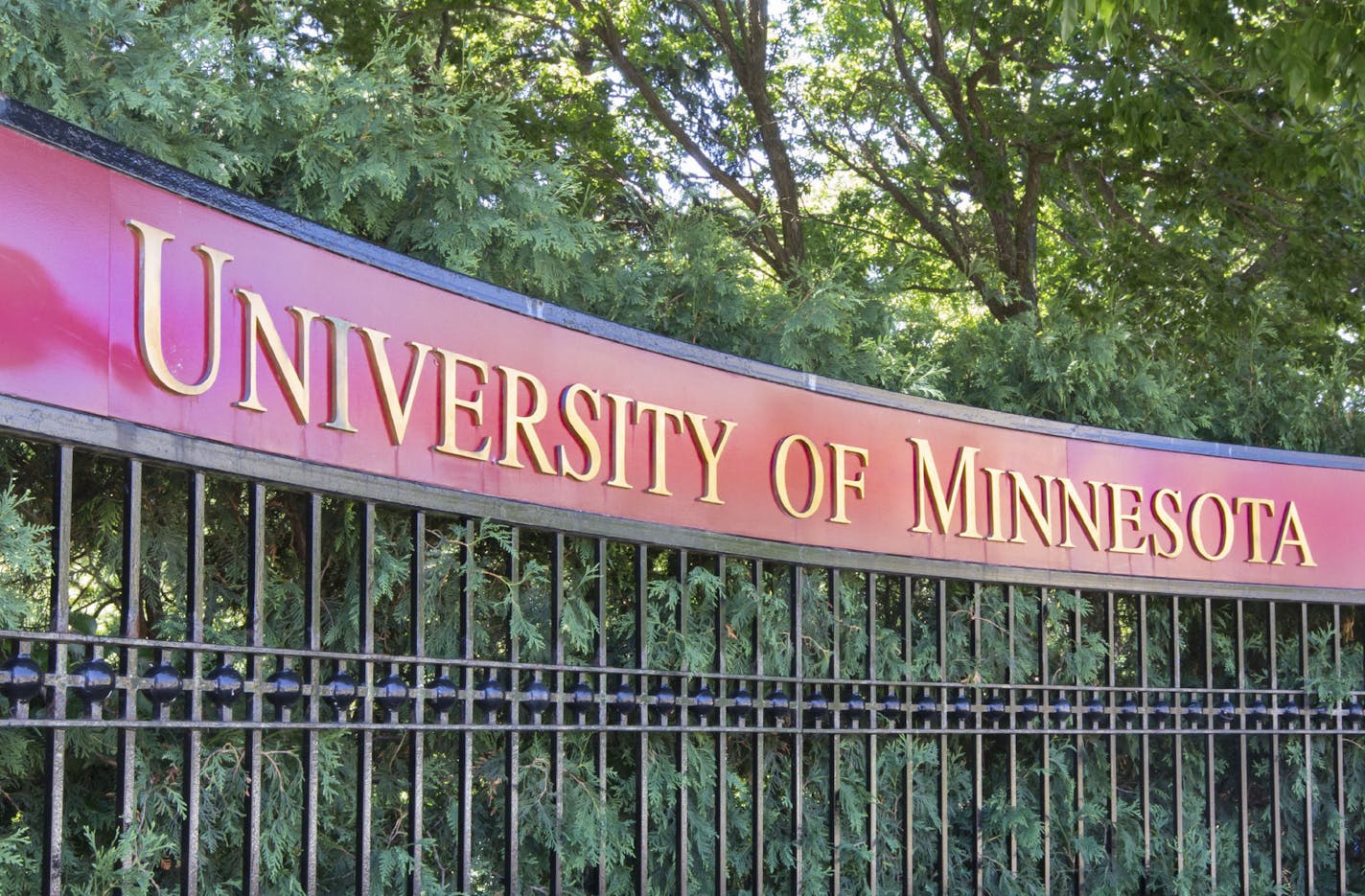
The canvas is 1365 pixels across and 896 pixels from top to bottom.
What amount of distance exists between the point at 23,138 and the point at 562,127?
9206mm

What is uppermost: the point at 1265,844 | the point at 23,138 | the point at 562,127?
the point at 562,127

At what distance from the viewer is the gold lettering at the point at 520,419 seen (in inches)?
157

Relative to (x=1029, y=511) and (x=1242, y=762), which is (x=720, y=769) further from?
(x=1242, y=762)

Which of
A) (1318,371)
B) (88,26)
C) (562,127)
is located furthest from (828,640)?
(562,127)

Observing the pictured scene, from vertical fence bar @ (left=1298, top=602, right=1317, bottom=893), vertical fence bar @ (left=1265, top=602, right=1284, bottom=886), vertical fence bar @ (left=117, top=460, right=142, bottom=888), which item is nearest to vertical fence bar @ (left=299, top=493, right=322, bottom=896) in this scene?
vertical fence bar @ (left=117, top=460, right=142, bottom=888)

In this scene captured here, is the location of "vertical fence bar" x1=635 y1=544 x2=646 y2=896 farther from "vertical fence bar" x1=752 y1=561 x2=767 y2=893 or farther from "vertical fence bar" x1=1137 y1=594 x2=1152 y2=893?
"vertical fence bar" x1=1137 y1=594 x2=1152 y2=893

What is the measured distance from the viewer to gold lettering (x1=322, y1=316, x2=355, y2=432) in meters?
3.55

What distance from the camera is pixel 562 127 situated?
11.9 m

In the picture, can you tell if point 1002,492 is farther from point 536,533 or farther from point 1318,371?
point 1318,371

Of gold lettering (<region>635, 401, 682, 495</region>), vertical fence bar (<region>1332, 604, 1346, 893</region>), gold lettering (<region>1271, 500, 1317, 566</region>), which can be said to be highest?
gold lettering (<region>635, 401, 682, 495</region>)

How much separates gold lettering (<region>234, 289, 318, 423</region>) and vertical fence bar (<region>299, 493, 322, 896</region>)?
0.83 feet

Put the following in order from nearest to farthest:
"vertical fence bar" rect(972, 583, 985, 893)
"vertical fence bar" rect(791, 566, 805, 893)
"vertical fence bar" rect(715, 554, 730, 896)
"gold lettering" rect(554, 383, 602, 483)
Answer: "gold lettering" rect(554, 383, 602, 483) → "vertical fence bar" rect(715, 554, 730, 896) → "vertical fence bar" rect(791, 566, 805, 893) → "vertical fence bar" rect(972, 583, 985, 893)

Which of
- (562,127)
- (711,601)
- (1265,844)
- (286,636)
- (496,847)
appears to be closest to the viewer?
(286,636)

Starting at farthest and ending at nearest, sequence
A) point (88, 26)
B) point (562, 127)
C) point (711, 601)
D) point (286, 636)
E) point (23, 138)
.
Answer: point (562, 127) < point (711, 601) < point (286, 636) < point (88, 26) < point (23, 138)
